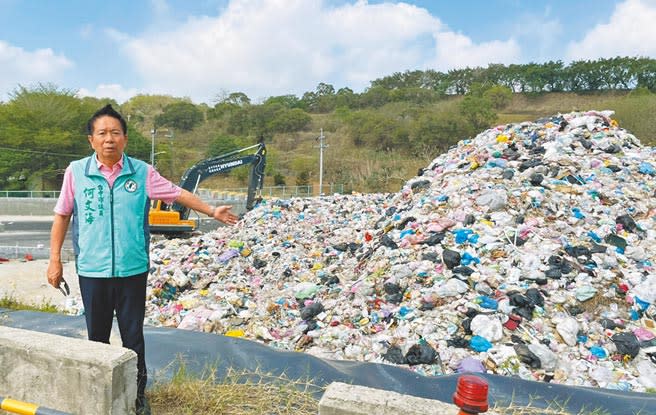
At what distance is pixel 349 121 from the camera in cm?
4434

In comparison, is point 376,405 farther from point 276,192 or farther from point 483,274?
point 276,192

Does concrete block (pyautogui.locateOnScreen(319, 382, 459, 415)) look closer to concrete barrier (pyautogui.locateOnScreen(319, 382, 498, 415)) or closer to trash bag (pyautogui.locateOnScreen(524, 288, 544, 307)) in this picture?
concrete barrier (pyautogui.locateOnScreen(319, 382, 498, 415))

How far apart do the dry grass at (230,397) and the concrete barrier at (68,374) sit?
357mm

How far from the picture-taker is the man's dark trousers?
7.33ft

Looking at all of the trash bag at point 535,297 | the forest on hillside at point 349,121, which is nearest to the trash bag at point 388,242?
the trash bag at point 535,297

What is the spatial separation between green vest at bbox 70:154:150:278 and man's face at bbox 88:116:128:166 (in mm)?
66

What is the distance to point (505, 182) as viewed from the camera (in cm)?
631

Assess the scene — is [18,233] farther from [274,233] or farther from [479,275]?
[479,275]

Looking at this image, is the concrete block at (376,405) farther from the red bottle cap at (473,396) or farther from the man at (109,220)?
the man at (109,220)

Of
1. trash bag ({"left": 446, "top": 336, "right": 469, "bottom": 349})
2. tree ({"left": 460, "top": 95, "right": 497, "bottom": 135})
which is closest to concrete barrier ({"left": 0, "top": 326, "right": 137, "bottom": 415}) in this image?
trash bag ({"left": 446, "top": 336, "right": 469, "bottom": 349})

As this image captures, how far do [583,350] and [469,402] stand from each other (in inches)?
130

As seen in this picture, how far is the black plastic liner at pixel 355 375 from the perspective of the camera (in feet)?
9.54

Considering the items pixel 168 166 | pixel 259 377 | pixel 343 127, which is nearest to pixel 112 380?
pixel 259 377

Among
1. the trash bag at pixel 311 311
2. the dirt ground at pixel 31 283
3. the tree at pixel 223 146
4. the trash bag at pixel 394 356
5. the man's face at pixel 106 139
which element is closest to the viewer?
the man's face at pixel 106 139
